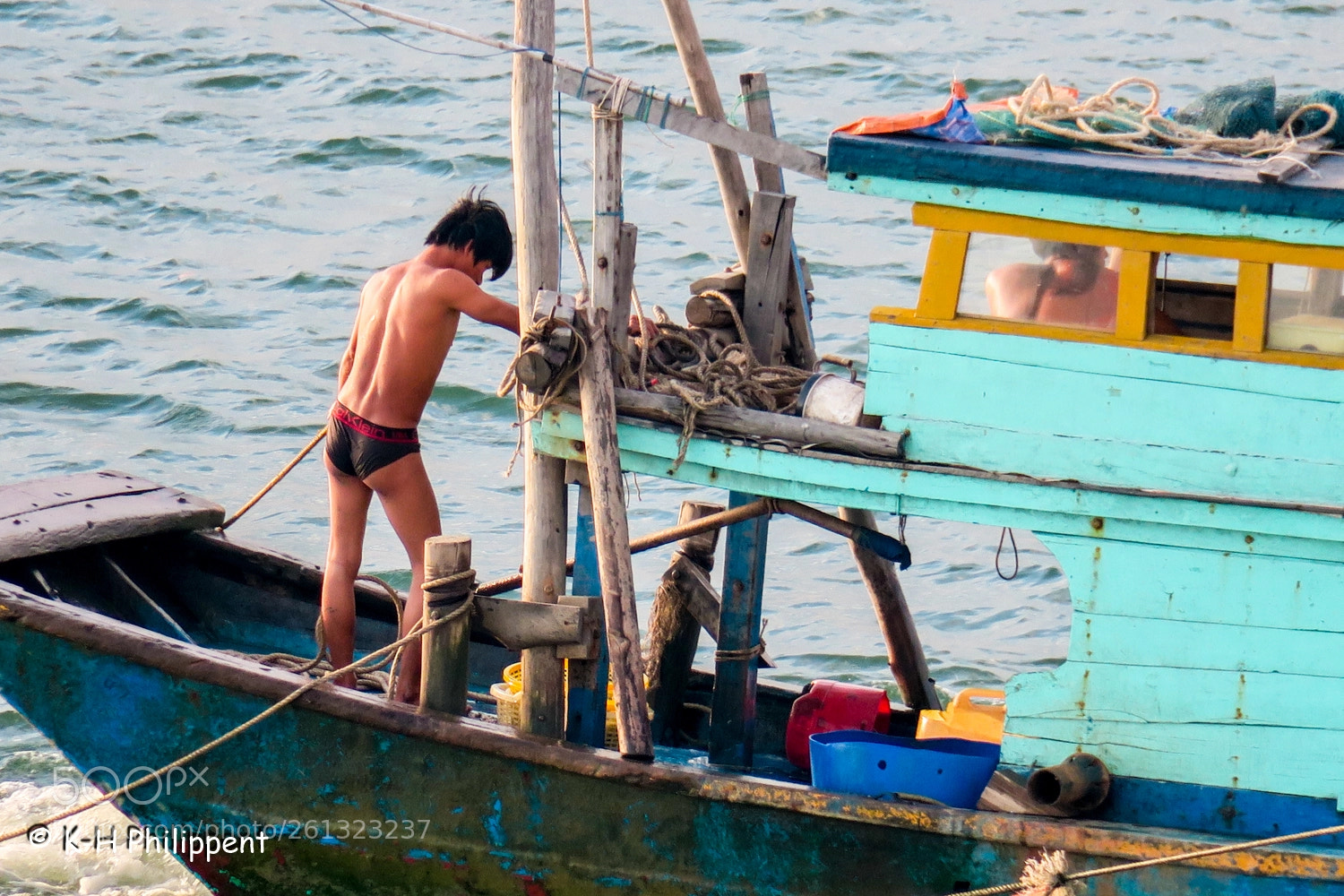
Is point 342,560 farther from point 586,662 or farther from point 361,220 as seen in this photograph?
point 361,220

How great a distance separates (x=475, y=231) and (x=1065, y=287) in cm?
232

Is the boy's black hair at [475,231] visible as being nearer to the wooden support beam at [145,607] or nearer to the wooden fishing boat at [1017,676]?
the wooden fishing boat at [1017,676]

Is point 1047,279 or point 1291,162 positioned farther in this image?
point 1047,279

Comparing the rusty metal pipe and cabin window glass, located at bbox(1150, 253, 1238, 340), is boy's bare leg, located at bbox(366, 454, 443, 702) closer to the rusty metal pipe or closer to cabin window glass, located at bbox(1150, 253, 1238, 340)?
the rusty metal pipe

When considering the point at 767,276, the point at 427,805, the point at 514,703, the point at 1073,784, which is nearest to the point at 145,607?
the point at 514,703

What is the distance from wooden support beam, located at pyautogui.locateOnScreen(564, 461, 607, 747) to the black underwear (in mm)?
926

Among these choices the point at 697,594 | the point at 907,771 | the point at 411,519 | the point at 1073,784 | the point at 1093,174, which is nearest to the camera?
the point at 1093,174

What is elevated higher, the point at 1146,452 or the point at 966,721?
the point at 1146,452

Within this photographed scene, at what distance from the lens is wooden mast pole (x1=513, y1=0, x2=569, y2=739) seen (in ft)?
18.0

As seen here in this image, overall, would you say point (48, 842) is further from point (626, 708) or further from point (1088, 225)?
point (1088, 225)

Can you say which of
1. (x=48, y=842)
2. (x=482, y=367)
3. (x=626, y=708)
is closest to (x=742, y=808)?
(x=626, y=708)

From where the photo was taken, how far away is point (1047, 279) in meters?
4.96
